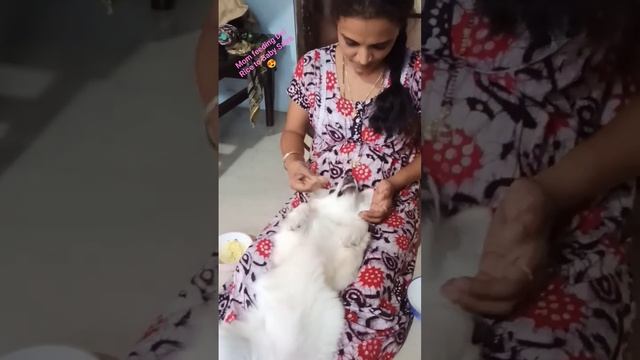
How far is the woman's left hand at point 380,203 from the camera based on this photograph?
647mm

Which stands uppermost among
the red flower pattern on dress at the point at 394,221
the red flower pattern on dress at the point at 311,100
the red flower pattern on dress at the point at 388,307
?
the red flower pattern on dress at the point at 311,100

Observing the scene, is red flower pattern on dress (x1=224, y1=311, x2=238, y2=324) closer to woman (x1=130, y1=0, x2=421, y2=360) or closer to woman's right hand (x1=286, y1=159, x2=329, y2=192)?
woman (x1=130, y1=0, x2=421, y2=360)

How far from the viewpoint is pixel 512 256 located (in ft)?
2.14

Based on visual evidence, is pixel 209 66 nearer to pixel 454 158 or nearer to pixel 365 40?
pixel 365 40

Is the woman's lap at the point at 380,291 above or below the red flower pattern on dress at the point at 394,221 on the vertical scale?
below

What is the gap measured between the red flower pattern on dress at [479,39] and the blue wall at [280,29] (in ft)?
0.52

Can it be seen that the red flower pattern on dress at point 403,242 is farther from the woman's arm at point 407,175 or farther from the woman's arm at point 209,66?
the woman's arm at point 209,66

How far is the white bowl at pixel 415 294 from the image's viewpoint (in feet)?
Result: 2.13

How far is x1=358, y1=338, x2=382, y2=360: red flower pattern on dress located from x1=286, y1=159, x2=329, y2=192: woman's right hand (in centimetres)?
16

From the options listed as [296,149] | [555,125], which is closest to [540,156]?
[555,125]

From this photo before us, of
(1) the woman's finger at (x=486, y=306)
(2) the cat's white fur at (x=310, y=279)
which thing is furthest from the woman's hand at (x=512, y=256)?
(2) the cat's white fur at (x=310, y=279)

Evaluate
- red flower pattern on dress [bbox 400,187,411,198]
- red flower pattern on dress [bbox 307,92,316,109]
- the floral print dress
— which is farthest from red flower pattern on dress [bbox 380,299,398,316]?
red flower pattern on dress [bbox 307,92,316,109]

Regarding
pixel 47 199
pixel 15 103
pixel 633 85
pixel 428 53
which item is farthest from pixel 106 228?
pixel 633 85

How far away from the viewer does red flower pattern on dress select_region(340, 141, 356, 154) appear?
657mm
